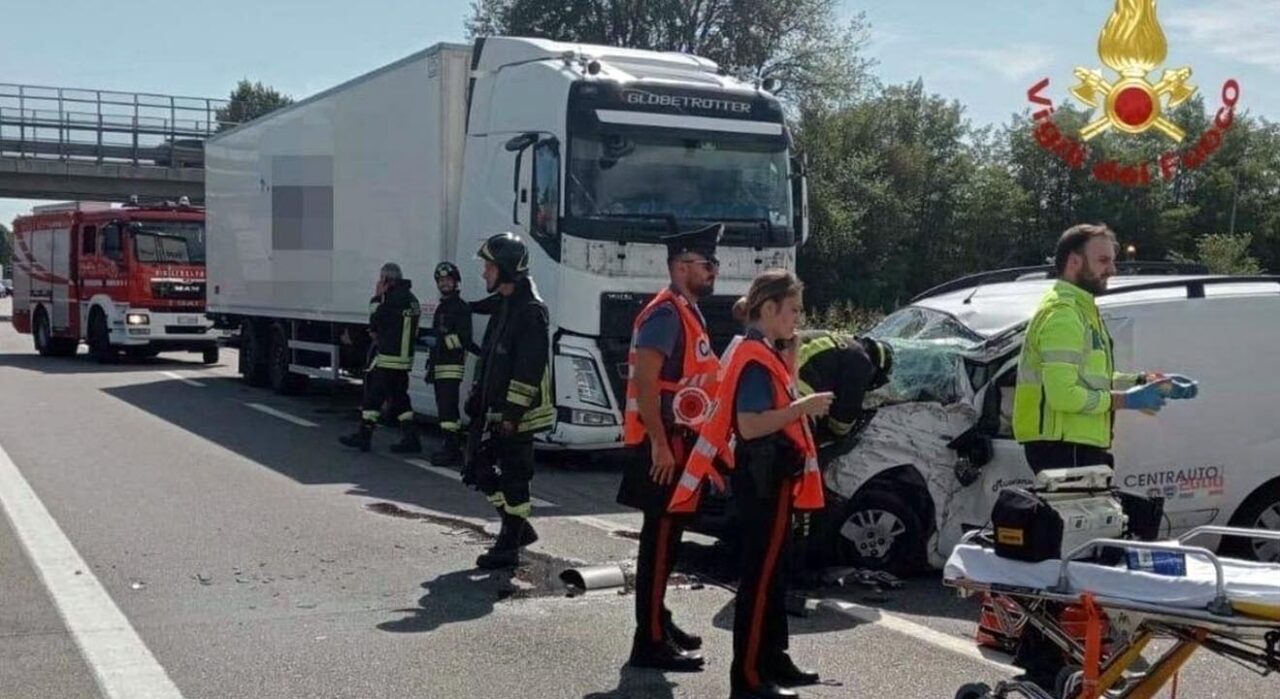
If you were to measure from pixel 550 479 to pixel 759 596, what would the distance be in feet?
20.9

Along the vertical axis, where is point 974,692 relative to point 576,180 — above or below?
below

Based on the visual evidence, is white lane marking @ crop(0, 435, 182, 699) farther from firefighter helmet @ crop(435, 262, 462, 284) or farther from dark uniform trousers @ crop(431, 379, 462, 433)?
firefighter helmet @ crop(435, 262, 462, 284)

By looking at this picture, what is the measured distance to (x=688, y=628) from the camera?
6.51 m

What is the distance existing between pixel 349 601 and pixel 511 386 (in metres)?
1.42

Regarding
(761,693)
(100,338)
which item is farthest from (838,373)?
(100,338)

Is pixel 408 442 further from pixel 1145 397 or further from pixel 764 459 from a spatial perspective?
pixel 1145 397

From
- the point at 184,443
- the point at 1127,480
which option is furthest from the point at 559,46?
the point at 1127,480

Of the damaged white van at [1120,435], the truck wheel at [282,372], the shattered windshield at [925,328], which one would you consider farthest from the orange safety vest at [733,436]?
the truck wheel at [282,372]

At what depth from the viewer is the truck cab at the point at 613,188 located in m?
11.4

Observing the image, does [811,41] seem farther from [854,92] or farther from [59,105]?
[59,105]

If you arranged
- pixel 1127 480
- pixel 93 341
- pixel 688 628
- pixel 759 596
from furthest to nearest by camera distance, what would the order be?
pixel 93 341
pixel 1127 480
pixel 688 628
pixel 759 596

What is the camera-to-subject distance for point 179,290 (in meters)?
23.6

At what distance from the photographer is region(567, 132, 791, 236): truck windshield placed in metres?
11.5

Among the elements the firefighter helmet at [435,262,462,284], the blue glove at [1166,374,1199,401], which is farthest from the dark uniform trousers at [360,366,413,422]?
the blue glove at [1166,374,1199,401]
